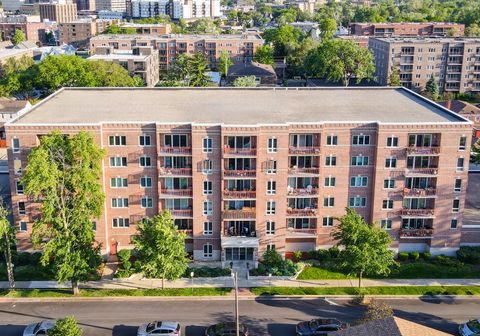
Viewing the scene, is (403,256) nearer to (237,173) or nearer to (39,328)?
(237,173)

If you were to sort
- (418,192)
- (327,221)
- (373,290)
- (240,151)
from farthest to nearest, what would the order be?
(327,221) → (418,192) → (240,151) → (373,290)

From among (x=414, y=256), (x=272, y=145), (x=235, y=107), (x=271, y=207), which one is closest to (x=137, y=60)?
(x=235, y=107)

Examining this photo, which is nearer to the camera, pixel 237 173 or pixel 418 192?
pixel 237 173

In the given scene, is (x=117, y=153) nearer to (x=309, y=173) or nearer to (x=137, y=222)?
(x=137, y=222)

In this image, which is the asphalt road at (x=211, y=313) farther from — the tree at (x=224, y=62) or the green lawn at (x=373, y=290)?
the tree at (x=224, y=62)

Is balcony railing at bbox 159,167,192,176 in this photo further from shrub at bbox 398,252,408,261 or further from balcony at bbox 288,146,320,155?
shrub at bbox 398,252,408,261

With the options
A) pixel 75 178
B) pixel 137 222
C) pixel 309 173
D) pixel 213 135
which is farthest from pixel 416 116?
pixel 75 178

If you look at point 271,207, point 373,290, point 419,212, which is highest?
point 271,207
